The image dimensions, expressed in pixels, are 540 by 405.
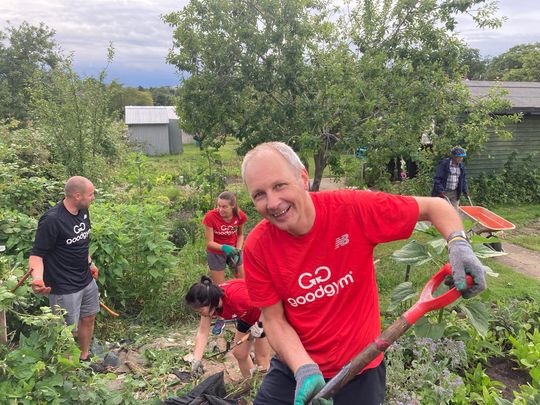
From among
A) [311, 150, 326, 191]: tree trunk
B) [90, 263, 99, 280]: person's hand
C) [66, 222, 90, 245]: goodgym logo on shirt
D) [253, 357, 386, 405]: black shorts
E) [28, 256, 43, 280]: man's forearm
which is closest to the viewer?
[253, 357, 386, 405]: black shorts

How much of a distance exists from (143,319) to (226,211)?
5.17ft

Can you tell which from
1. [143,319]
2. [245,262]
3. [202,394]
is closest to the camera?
[245,262]

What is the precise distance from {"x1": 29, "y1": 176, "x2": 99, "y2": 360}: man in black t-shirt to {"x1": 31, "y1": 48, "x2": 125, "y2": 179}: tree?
399cm

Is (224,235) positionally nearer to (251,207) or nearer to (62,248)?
(62,248)

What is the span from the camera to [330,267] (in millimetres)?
1976

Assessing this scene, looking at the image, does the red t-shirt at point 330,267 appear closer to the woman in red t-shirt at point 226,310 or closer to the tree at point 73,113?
the woman in red t-shirt at point 226,310

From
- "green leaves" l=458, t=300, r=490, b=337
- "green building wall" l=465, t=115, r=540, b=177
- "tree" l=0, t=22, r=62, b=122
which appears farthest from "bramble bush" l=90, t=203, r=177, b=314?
"tree" l=0, t=22, r=62, b=122

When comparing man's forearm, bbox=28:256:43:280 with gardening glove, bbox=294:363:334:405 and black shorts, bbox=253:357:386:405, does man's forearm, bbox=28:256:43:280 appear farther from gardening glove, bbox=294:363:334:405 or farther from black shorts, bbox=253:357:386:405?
gardening glove, bbox=294:363:334:405

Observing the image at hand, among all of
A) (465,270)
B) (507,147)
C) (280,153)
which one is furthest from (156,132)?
(465,270)

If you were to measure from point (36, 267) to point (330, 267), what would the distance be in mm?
2812

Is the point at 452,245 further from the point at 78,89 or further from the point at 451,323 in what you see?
the point at 78,89

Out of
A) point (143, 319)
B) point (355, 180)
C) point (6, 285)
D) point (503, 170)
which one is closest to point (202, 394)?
point (6, 285)

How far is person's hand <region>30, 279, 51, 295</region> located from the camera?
354cm

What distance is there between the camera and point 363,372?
2.13 metres
